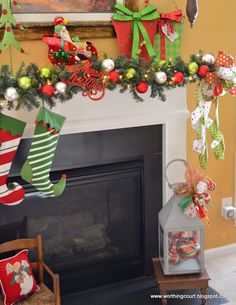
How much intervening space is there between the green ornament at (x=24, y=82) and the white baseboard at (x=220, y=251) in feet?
5.71

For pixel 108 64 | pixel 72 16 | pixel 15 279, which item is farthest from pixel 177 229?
pixel 72 16

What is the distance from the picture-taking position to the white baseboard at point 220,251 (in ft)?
10.0

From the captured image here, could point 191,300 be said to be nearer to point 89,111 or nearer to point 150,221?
point 150,221

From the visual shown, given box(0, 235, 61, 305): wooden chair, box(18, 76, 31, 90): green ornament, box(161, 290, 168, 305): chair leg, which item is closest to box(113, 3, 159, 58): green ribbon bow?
box(18, 76, 31, 90): green ornament

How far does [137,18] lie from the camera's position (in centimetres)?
241

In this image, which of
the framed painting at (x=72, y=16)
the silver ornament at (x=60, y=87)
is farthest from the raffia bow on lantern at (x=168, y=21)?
the silver ornament at (x=60, y=87)

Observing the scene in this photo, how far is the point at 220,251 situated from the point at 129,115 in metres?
1.18

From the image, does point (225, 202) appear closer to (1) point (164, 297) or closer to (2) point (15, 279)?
(1) point (164, 297)

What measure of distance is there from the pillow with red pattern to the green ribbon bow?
3.95 feet

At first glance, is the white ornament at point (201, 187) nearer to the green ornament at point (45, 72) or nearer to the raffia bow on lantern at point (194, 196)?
the raffia bow on lantern at point (194, 196)

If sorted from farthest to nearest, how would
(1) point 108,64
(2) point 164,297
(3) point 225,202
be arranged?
(3) point 225,202 → (2) point 164,297 → (1) point 108,64

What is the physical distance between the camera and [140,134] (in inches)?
105

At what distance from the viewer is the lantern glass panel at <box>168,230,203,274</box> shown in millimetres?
2510

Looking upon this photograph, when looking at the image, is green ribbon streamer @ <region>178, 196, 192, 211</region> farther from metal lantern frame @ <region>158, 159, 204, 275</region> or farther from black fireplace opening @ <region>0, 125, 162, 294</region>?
black fireplace opening @ <region>0, 125, 162, 294</region>
